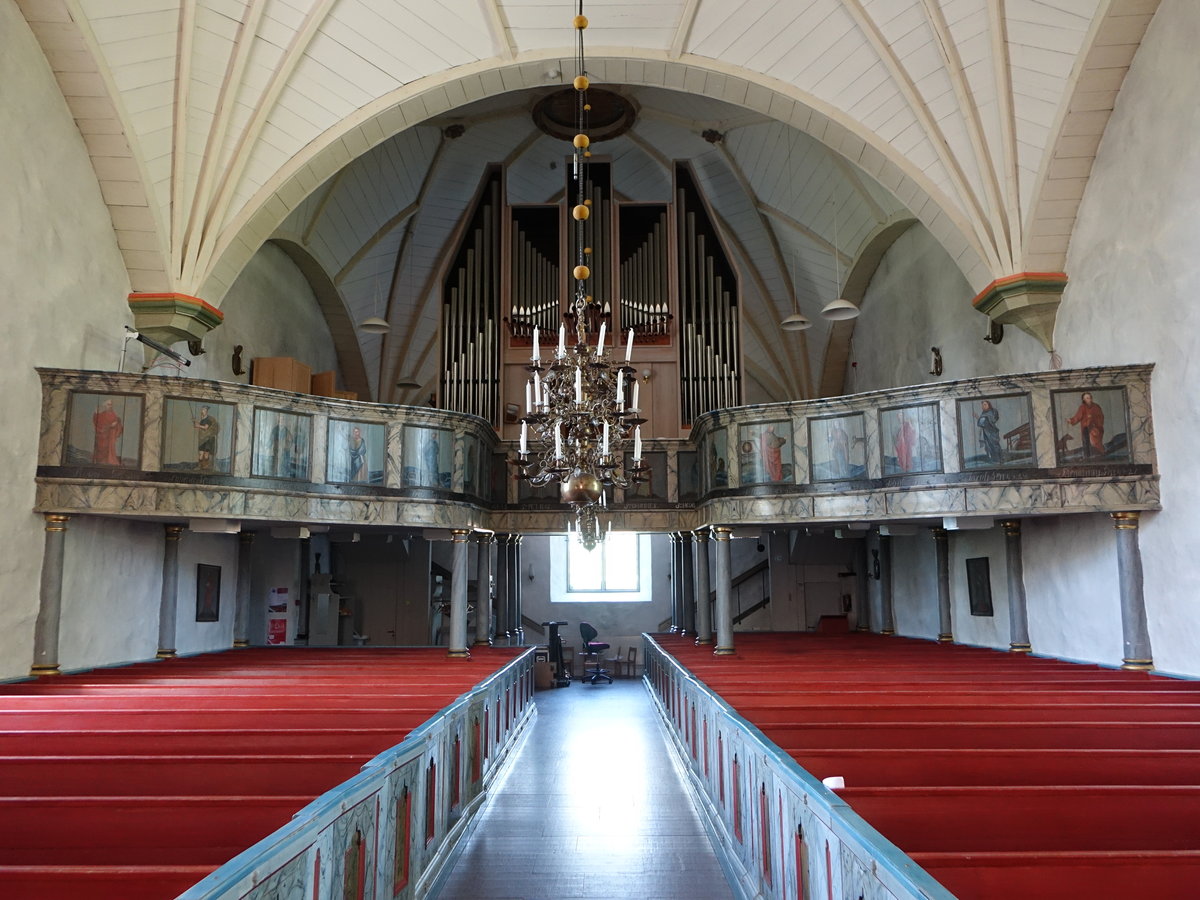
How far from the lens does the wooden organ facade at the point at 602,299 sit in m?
A: 17.5

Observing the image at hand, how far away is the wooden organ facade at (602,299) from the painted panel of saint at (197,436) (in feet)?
24.2

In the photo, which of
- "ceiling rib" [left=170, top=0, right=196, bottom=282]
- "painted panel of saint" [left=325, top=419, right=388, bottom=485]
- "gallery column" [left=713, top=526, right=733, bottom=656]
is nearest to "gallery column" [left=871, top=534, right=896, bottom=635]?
"gallery column" [left=713, top=526, right=733, bottom=656]

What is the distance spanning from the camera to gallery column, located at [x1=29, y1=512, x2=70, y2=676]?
31.2 feet

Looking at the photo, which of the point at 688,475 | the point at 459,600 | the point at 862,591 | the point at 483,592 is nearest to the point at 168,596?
the point at 459,600

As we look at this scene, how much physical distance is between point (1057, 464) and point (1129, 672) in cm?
234

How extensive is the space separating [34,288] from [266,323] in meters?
6.16

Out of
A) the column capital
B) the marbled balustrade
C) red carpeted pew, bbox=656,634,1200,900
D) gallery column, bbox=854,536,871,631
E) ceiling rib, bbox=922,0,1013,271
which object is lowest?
red carpeted pew, bbox=656,634,1200,900

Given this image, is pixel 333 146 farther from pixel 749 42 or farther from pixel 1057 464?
pixel 1057 464

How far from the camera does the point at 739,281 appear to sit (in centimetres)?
1842

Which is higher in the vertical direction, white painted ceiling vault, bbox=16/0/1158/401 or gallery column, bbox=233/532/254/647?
white painted ceiling vault, bbox=16/0/1158/401

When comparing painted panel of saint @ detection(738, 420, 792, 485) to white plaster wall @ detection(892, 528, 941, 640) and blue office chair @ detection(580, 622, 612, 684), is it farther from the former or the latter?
blue office chair @ detection(580, 622, 612, 684)

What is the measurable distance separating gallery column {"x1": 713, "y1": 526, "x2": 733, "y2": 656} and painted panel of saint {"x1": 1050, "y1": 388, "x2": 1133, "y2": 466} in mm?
4497

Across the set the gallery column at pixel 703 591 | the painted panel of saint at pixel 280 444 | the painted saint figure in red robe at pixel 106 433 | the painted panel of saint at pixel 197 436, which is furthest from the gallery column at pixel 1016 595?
the painted saint figure in red robe at pixel 106 433

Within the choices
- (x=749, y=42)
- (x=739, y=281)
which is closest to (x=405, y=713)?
(x=749, y=42)
